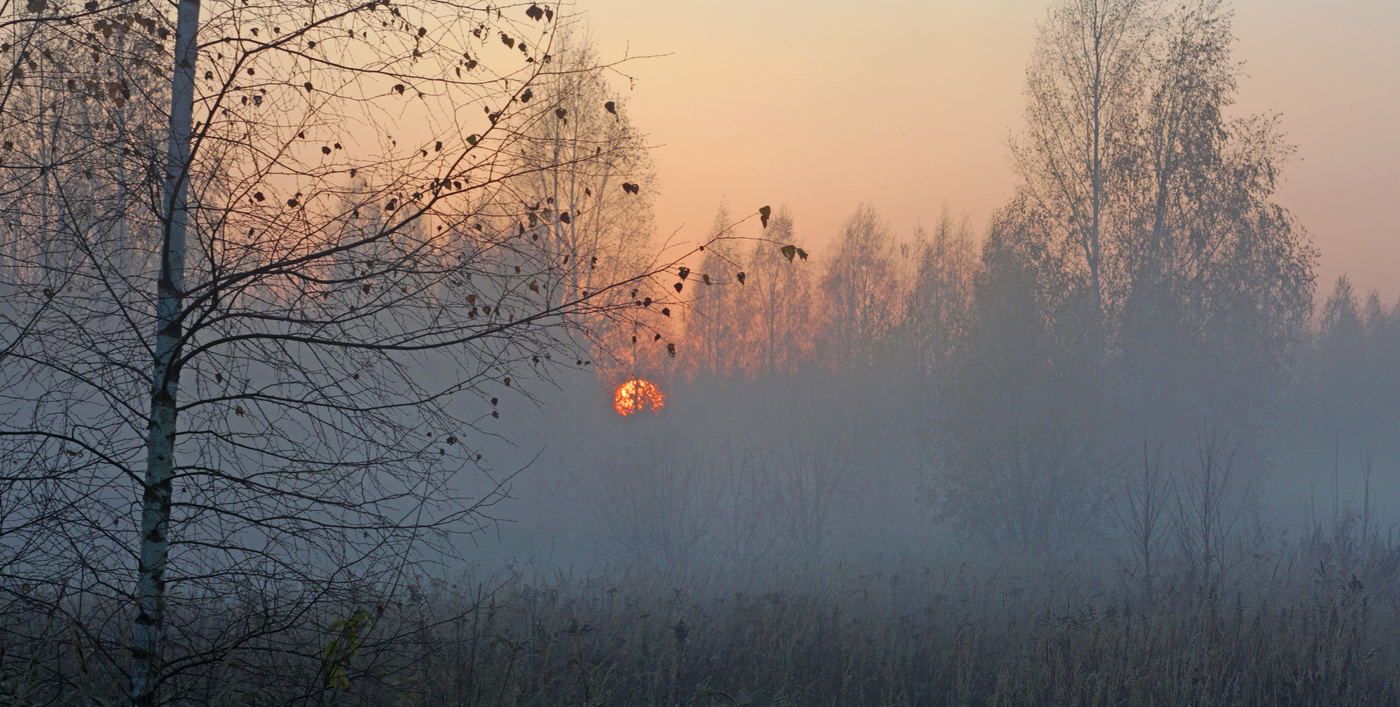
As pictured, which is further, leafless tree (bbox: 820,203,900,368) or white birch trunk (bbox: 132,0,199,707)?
leafless tree (bbox: 820,203,900,368)

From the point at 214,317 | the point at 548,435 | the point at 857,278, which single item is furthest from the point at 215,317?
the point at 857,278

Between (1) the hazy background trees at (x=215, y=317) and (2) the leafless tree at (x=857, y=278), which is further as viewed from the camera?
(2) the leafless tree at (x=857, y=278)

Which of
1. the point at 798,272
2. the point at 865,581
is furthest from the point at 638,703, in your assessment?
the point at 798,272

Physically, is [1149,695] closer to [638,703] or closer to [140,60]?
[638,703]

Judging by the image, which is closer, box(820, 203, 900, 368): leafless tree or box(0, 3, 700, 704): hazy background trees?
box(0, 3, 700, 704): hazy background trees

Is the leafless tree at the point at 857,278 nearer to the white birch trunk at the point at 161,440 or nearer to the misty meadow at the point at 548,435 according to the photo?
the misty meadow at the point at 548,435

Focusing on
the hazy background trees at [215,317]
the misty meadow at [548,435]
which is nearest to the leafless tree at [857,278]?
the misty meadow at [548,435]

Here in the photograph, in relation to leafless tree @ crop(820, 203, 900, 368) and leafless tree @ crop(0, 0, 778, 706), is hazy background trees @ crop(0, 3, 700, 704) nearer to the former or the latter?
leafless tree @ crop(0, 0, 778, 706)

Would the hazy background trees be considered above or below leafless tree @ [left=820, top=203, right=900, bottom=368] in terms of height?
below

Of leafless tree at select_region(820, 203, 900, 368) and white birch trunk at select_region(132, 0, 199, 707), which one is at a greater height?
leafless tree at select_region(820, 203, 900, 368)

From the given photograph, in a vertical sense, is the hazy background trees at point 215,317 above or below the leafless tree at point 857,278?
below

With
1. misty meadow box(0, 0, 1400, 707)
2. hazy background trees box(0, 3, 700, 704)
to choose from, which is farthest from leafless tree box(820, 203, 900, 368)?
hazy background trees box(0, 3, 700, 704)

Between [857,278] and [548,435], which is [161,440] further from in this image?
[857,278]

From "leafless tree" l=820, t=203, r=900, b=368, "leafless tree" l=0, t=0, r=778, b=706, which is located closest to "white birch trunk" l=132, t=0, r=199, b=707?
"leafless tree" l=0, t=0, r=778, b=706
